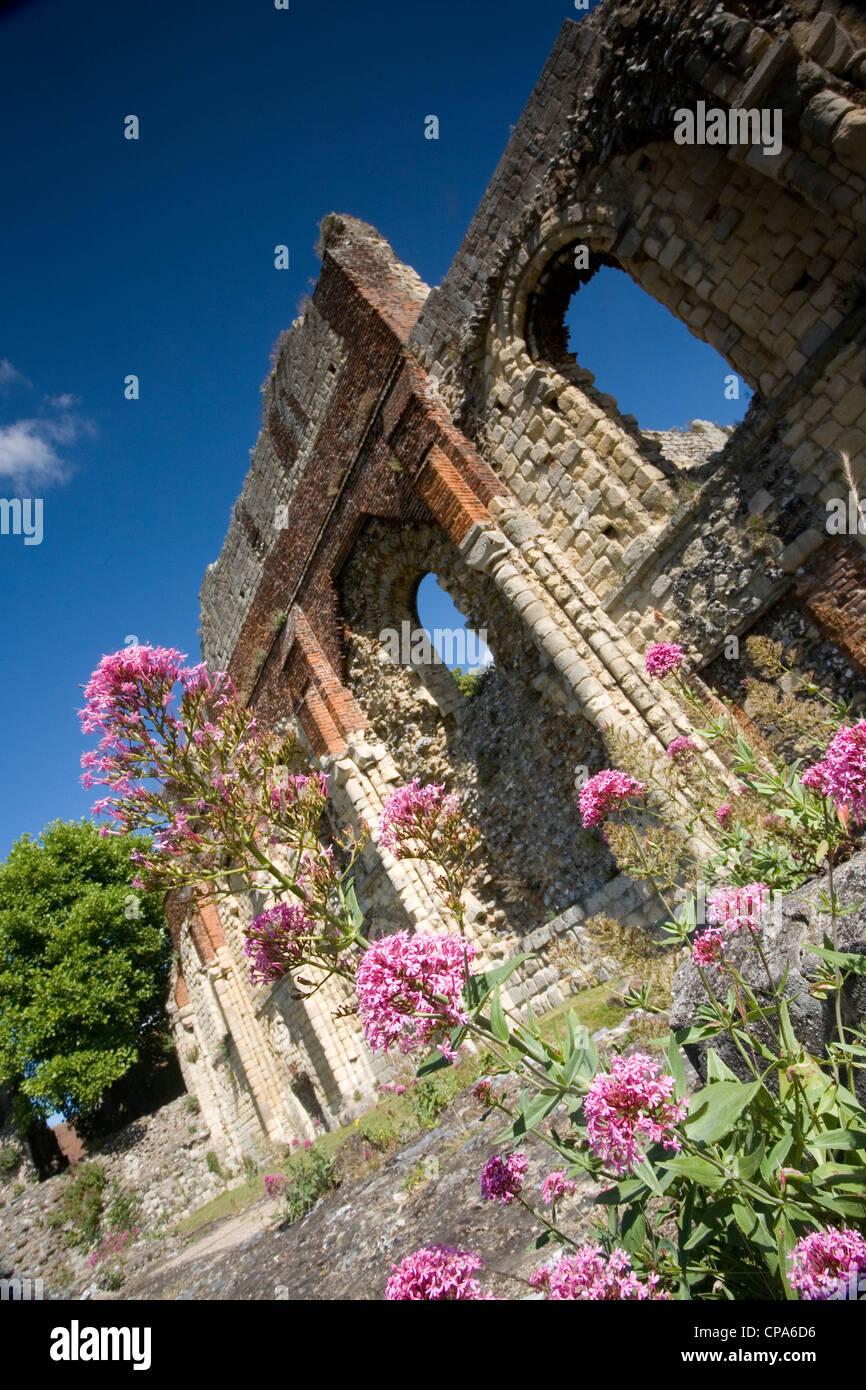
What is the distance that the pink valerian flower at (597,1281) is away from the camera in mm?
1674

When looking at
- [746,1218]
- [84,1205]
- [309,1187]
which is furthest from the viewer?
[84,1205]

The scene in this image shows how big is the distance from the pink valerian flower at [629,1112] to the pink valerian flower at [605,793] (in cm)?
145

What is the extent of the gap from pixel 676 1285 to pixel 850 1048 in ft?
2.60

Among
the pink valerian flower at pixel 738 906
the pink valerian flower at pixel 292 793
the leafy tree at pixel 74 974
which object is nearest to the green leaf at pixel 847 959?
the pink valerian flower at pixel 738 906

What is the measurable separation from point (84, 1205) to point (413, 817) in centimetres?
1573

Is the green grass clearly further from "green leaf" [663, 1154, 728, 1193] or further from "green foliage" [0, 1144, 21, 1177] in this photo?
"green leaf" [663, 1154, 728, 1193]

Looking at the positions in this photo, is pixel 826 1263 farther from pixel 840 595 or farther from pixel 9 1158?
pixel 9 1158

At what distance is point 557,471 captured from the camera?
7277 millimetres

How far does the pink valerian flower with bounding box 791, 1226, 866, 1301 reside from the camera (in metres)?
1.44

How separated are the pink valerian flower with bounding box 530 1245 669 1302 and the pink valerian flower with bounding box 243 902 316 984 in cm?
126

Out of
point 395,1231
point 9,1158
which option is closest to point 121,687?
point 395,1231

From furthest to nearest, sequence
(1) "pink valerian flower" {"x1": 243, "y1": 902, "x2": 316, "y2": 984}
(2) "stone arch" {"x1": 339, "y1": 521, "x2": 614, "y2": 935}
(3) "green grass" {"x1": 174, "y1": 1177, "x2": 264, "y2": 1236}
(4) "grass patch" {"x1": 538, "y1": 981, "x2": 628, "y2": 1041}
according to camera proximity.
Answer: (3) "green grass" {"x1": 174, "y1": 1177, "x2": 264, "y2": 1236}
(2) "stone arch" {"x1": 339, "y1": 521, "x2": 614, "y2": 935}
(4) "grass patch" {"x1": 538, "y1": 981, "x2": 628, "y2": 1041}
(1) "pink valerian flower" {"x1": 243, "y1": 902, "x2": 316, "y2": 984}

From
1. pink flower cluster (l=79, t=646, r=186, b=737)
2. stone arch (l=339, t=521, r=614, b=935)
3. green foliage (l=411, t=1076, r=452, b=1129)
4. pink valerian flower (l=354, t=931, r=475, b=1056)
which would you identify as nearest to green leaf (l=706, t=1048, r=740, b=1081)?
pink valerian flower (l=354, t=931, r=475, b=1056)

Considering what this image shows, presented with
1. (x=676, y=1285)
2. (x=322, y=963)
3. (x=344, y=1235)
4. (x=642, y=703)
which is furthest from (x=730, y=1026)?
(x=642, y=703)
